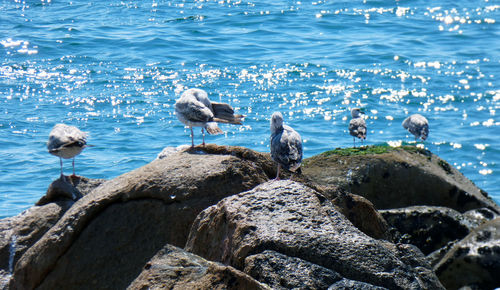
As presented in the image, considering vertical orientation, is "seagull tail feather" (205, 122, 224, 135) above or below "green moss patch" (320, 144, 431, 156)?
above

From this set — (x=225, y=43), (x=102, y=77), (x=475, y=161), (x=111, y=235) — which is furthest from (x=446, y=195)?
(x=225, y=43)

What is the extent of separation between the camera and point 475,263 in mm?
8320

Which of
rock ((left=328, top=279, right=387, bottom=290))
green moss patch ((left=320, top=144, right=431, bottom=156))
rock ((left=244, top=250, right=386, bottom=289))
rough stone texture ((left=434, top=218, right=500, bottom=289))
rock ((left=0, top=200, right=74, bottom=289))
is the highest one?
rock ((left=244, top=250, right=386, bottom=289))

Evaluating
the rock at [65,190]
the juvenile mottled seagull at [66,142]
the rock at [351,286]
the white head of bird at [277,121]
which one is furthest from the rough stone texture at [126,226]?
the rock at [351,286]

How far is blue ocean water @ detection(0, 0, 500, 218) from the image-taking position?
16.5 metres

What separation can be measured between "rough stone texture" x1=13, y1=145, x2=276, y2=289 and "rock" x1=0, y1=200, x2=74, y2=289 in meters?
0.69

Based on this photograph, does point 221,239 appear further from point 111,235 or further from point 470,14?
point 470,14

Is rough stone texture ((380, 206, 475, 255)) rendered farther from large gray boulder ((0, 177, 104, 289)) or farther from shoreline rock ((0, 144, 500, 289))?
large gray boulder ((0, 177, 104, 289))

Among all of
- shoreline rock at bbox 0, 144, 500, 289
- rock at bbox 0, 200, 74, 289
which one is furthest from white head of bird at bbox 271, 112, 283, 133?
rock at bbox 0, 200, 74, 289

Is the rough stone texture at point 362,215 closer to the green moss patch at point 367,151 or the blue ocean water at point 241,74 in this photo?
the green moss patch at point 367,151

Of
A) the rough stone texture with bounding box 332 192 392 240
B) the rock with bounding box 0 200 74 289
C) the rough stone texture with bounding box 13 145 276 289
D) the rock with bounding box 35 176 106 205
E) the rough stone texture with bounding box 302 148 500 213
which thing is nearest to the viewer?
the rough stone texture with bounding box 13 145 276 289

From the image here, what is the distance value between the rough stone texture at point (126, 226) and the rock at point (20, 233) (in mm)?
693

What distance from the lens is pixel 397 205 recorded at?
10203 millimetres

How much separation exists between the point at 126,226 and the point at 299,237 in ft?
7.54
